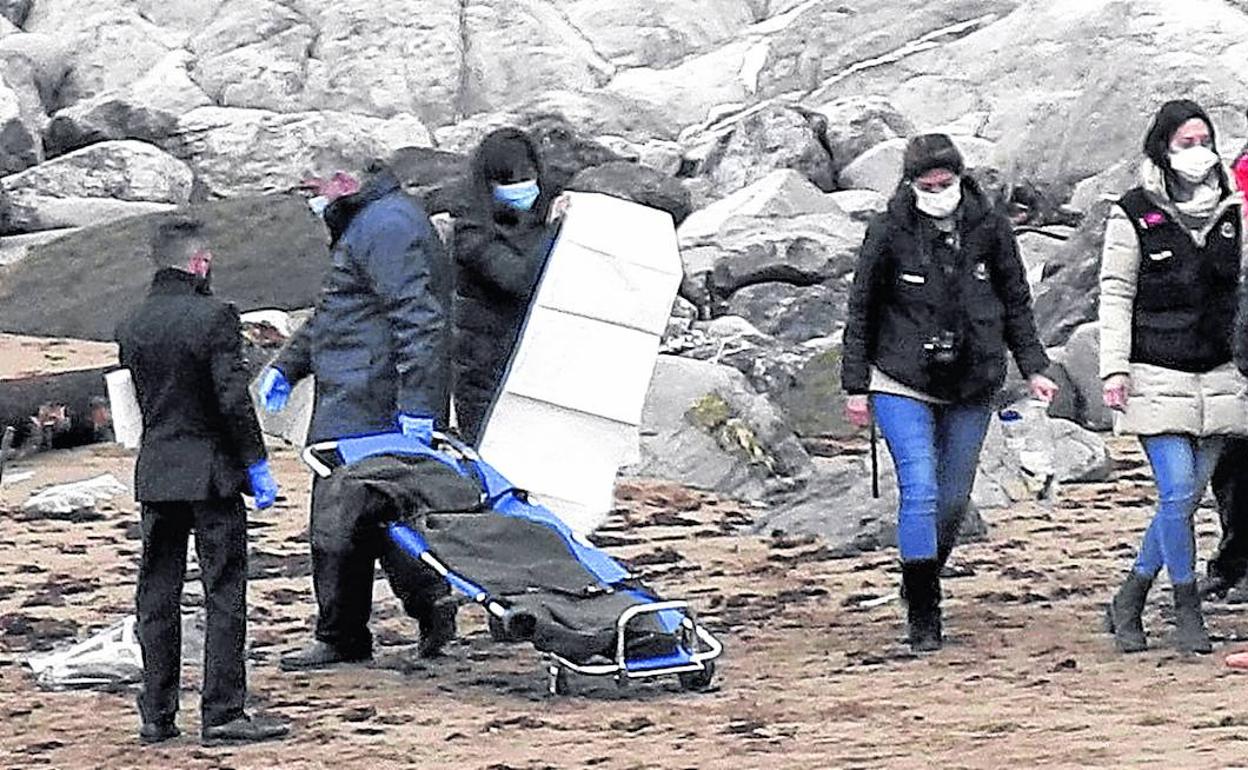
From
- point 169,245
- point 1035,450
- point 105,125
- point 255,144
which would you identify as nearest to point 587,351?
point 169,245

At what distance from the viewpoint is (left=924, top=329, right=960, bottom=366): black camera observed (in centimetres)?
857

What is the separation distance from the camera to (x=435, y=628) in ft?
29.8

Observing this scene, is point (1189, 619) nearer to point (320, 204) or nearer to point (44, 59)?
point (320, 204)

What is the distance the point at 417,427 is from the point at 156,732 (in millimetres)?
1499

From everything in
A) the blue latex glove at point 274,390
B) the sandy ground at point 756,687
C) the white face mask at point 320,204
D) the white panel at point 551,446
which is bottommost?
the sandy ground at point 756,687

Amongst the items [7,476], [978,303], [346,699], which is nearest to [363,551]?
[346,699]

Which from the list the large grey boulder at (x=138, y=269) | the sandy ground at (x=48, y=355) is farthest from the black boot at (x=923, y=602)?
the large grey boulder at (x=138, y=269)

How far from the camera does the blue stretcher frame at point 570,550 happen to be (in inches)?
320

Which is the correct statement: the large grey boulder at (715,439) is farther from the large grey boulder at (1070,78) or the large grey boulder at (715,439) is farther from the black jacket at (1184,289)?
the large grey boulder at (1070,78)

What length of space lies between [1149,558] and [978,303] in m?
1.03

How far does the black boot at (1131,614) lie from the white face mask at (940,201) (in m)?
1.36

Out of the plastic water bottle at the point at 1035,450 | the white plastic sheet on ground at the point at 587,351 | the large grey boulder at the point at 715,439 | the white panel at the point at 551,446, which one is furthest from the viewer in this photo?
the large grey boulder at the point at 715,439

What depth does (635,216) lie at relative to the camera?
9125mm

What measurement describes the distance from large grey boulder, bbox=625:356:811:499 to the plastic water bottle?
1.14 metres
